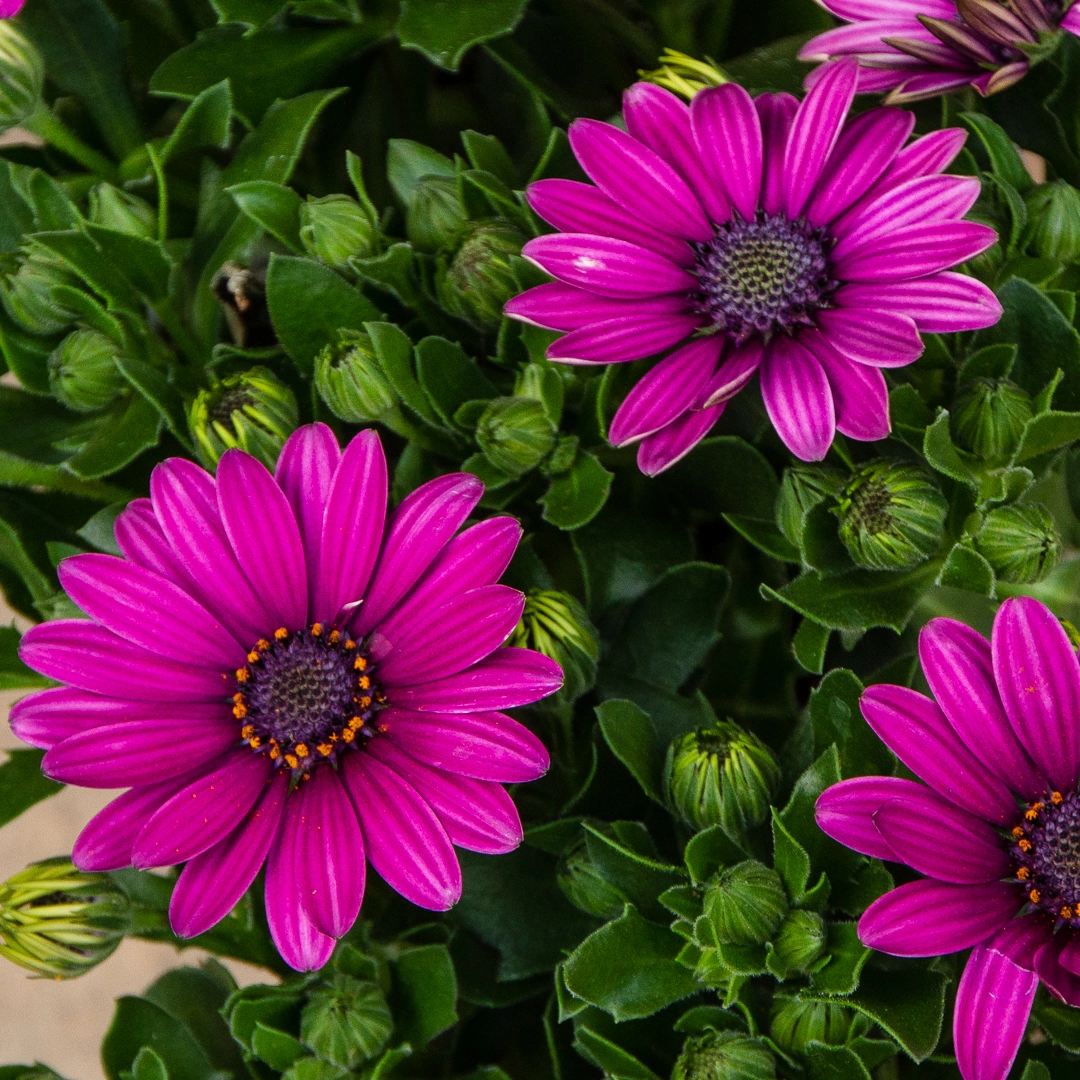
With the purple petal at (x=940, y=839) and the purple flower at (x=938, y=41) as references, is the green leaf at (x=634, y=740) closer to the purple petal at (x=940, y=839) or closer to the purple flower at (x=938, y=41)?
the purple petal at (x=940, y=839)

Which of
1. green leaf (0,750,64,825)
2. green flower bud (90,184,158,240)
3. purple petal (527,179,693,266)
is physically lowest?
green leaf (0,750,64,825)

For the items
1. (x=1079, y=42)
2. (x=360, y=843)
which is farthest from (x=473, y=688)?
(x=1079, y=42)

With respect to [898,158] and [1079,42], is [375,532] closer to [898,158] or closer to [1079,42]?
[898,158]

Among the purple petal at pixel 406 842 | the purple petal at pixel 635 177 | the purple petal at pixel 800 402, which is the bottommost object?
the purple petal at pixel 406 842

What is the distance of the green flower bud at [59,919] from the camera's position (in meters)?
0.61

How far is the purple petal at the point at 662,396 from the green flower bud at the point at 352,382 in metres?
0.11

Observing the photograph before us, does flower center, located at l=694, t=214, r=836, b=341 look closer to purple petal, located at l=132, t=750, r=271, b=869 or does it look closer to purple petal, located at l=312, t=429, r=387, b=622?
purple petal, located at l=312, t=429, r=387, b=622

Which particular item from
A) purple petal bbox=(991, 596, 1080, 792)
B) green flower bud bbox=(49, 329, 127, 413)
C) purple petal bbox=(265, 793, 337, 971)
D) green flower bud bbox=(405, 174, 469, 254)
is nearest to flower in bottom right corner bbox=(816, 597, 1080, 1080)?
purple petal bbox=(991, 596, 1080, 792)

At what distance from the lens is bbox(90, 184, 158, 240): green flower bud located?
70 cm

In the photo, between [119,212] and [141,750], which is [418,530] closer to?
[141,750]

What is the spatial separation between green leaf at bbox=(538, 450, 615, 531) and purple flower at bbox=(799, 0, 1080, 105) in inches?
8.0

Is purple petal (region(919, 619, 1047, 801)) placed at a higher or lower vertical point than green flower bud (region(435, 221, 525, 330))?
lower

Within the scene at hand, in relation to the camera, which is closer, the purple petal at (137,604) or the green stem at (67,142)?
the purple petal at (137,604)

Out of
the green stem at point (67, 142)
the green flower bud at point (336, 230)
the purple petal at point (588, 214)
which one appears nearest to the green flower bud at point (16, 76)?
the green stem at point (67, 142)
